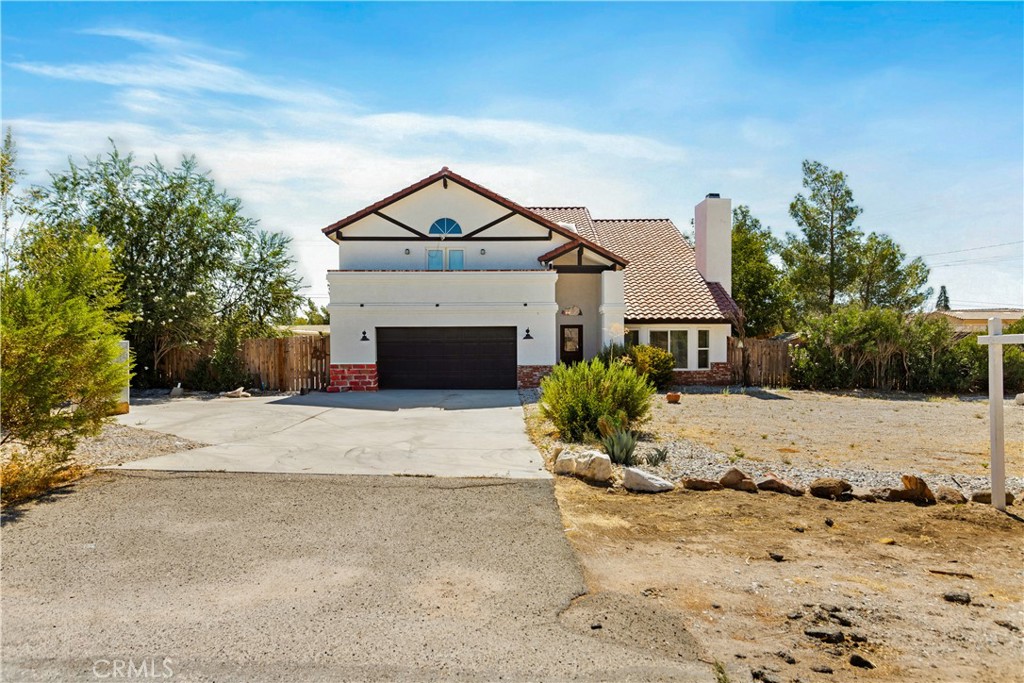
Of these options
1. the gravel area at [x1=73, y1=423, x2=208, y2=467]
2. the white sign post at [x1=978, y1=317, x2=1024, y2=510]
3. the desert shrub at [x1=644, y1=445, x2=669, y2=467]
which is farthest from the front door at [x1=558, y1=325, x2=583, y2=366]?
the white sign post at [x1=978, y1=317, x2=1024, y2=510]

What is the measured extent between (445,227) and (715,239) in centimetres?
1170

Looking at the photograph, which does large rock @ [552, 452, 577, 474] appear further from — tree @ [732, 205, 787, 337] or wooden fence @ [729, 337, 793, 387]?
tree @ [732, 205, 787, 337]

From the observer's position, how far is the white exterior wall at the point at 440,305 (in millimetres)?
22094

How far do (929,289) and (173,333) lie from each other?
39.3 meters

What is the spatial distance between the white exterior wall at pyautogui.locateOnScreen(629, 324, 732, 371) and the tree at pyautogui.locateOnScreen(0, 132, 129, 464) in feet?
61.0

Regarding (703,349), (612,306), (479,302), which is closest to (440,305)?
(479,302)

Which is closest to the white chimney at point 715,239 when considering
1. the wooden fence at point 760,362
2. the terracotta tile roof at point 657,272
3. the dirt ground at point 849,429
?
Answer: the terracotta tile roof at point 657,272

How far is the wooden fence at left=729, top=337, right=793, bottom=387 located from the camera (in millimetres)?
24562

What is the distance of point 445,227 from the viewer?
23.6 metres

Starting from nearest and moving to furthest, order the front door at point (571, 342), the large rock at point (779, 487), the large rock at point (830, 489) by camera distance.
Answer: the large rock at point (830, 489)
the large rock at point (779, 487)
the front door at point (571, 342)

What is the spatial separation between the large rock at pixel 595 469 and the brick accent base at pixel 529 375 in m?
13.7

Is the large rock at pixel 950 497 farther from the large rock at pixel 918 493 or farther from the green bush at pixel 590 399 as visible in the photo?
the green bush at pixel 590 399

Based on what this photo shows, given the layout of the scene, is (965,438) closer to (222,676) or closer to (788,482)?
(788,482)

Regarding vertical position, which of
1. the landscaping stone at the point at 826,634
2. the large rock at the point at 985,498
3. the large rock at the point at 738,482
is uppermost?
the large rock at the point at 738,482
